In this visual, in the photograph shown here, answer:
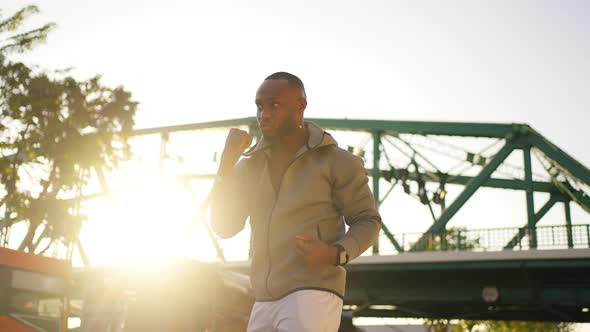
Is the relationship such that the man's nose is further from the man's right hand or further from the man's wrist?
the man's wrist

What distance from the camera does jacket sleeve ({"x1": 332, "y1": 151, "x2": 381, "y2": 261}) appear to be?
9.88ft

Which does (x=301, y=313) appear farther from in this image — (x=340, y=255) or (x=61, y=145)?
(x=61, y=145)

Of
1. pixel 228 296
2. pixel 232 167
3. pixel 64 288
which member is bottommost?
pixel 64 288

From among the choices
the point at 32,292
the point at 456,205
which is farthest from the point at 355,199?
the point at 456,205

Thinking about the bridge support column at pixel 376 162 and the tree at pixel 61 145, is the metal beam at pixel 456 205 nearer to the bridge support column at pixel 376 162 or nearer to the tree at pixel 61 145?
the bridge support column at pixel 376 162

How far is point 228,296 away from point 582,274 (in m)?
26.1

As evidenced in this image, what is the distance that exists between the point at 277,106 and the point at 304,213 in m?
0.47

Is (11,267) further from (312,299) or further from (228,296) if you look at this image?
(312,299)

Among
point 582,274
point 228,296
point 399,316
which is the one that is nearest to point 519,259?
point 582,274

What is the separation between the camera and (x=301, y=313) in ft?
9.14

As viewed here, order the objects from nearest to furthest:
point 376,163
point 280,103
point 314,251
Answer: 1. point 314,251
2. point 280,103
3. point 376,163

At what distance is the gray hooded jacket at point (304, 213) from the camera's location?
9.61ft

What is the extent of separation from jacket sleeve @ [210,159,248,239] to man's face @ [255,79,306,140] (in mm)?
280

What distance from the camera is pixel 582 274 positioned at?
88.8ft
